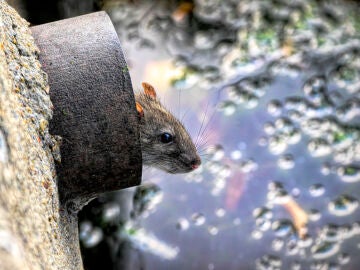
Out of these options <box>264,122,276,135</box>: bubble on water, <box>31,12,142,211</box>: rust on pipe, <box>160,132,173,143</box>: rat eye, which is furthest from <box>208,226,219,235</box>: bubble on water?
<box>31,12,142,211</box>: rust on pipe

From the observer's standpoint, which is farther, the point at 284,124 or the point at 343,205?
the point at 284,124

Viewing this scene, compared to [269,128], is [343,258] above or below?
below

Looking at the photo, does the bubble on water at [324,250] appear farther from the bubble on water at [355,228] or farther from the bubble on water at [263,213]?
the bubble on water at [263,213]

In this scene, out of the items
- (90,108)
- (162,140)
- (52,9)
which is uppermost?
(90,108)

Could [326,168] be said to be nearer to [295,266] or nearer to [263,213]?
[263,213]

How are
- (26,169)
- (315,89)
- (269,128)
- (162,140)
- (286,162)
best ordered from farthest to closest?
(315,89) → (269,128) → (286,162) → (162,140) → (26,169)

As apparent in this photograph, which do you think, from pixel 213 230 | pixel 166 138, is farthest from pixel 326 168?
pixel 166 138

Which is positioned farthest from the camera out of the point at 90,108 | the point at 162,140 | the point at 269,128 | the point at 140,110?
the point at 269,128
